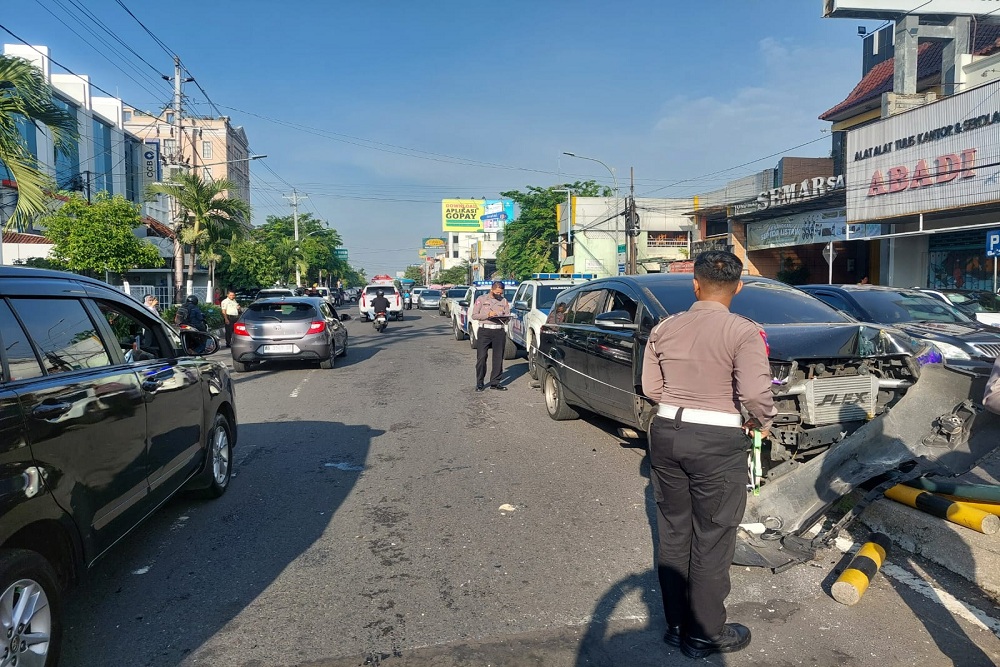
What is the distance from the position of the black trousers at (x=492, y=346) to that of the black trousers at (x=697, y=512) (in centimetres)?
805

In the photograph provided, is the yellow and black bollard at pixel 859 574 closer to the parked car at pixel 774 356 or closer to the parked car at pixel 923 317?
the parked car at pixel 774 356

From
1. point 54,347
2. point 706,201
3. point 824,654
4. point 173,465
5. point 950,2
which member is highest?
point 950,2

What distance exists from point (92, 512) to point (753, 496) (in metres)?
4.02

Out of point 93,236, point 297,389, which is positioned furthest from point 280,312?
point 93,236

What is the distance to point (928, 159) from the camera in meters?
20.2

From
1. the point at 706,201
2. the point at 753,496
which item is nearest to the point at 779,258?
the point at 706,201

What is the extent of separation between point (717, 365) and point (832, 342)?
8.57 feet

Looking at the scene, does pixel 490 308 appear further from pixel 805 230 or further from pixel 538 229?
pixel 538 229

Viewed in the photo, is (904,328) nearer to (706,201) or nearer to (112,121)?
(706,201)

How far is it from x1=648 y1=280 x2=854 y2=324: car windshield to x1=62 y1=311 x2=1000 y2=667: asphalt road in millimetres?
1652

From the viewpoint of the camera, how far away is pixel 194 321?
16.8 m

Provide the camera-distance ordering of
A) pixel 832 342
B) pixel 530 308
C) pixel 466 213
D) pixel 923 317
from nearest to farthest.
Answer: pixel 832 342, pixel 923 317, pixel 530 308, pixel 466 213

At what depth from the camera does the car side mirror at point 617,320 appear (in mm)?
6699

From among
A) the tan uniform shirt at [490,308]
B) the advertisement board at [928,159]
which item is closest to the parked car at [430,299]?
the advertisement board at [928,159]
